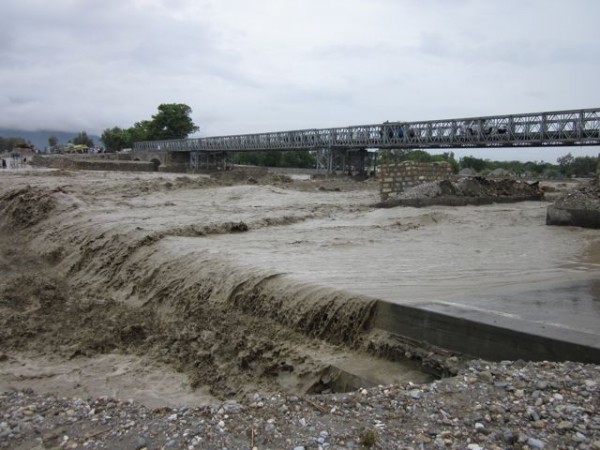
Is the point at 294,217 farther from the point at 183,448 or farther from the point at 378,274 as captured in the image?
the point at 183,448

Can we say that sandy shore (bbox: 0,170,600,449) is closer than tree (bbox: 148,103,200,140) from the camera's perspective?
Yes

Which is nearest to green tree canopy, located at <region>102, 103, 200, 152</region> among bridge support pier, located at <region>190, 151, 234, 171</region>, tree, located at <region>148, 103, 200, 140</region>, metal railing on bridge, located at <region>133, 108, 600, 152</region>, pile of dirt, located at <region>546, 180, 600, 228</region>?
tree, located at <region>148, 103, 200, 140</region>

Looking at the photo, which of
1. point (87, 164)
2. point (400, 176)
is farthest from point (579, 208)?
point (87, 164)

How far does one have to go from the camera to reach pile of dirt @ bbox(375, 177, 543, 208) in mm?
19906

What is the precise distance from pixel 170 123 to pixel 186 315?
87.8 metres

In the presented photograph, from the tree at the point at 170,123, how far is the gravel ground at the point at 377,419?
299ft

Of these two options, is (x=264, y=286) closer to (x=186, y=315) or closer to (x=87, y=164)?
(x=186, y=315)

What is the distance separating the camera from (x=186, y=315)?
8281 millimetres

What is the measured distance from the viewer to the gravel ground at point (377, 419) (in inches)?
139

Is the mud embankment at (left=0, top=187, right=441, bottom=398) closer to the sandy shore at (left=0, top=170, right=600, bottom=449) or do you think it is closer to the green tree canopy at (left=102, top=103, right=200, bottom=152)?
the sandy shore at (left=0, top=170, right=600, bottom=449)

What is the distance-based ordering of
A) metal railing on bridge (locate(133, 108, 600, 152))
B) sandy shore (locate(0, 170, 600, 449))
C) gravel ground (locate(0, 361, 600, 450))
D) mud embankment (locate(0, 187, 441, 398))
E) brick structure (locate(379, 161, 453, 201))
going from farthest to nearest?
metal railing on bridge (locate(133, 108, 600, 152))
brick structure (locate(379, 161, 453, 201))
mud embankment (locate(0, 187, 441, 398))
sandy shore (locate(0, 170, 600, 449))
gravel ground (locate(0, 361, 600, 450))

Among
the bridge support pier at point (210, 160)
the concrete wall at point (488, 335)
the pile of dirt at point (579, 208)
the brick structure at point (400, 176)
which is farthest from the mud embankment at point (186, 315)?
the bridge support pier at point (210, 160)

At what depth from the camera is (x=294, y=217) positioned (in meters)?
15.9

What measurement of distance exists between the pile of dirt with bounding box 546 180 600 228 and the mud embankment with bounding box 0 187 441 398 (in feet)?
32.6
